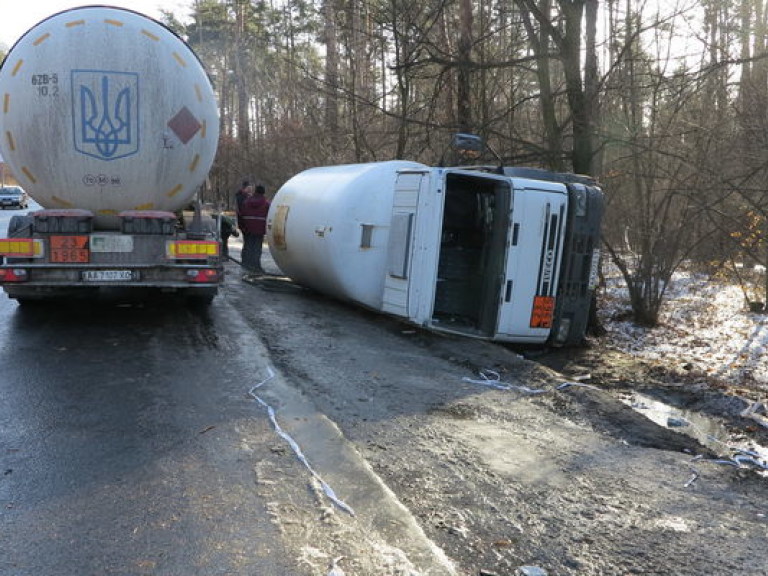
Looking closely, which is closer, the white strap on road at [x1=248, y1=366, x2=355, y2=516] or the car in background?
the white strap on road at [x1=248, y1=366, x2=355, y2=516]

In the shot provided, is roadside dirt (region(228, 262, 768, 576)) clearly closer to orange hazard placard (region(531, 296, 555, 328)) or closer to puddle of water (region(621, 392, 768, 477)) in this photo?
puddle of water (region(621, 392, 768, 477))

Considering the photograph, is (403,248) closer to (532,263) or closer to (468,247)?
(468,247)

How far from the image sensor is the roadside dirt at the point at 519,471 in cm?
309

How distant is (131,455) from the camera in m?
3.95

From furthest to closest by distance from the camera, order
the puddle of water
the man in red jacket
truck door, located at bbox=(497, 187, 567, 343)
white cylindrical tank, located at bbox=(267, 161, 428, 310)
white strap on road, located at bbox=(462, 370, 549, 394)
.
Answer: the man in red jacket < white cylindrical tank, located at bbox=(267, 161, 428, 310) < truck door, located at bbox=(497, 187, 567, 343) < white strap on road, located at bbox=(462, 370, 549, 394) < the puddle of water

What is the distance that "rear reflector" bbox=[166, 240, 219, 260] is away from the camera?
7371mm

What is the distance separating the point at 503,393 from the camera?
5918 mm

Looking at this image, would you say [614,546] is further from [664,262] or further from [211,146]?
[664,262]

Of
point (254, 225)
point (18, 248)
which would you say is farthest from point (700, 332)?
point (18, 248)

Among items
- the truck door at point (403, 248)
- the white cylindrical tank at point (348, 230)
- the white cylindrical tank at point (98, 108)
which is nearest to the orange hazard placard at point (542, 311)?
the truck door at point (403, 248)

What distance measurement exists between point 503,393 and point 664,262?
6.72 m

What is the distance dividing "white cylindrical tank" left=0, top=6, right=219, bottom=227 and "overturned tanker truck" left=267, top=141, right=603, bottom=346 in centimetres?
252

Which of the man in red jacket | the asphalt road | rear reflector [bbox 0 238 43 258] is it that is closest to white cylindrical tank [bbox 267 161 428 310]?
the asphalt road

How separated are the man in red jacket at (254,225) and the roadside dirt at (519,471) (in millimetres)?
6141
